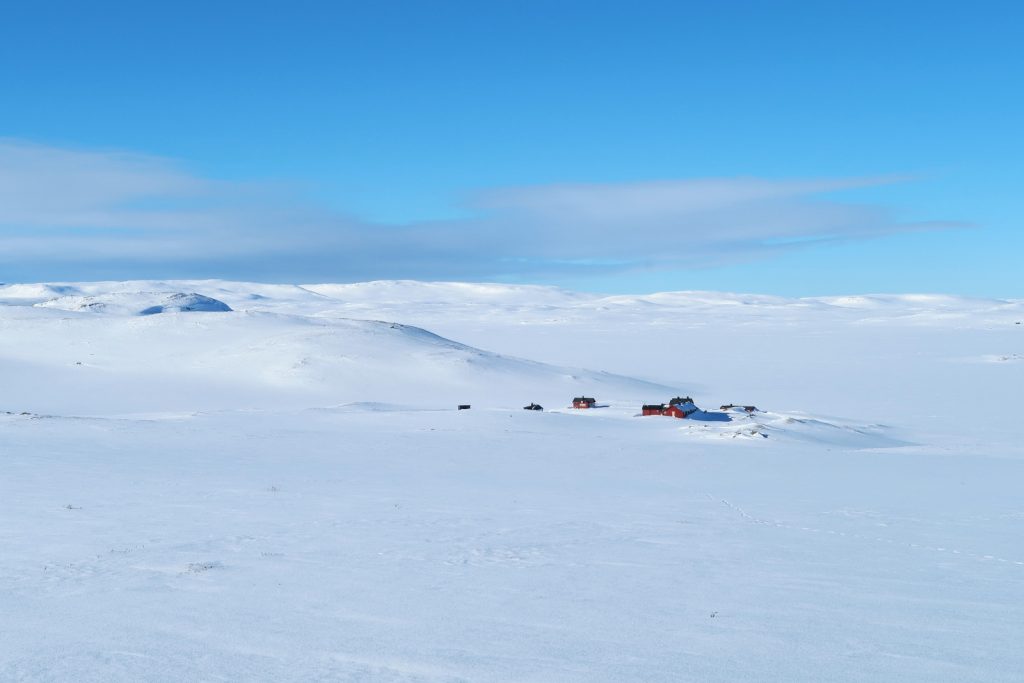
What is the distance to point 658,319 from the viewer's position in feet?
526

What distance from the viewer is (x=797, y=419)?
35.3 metres

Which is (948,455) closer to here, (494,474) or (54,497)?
(494,474)

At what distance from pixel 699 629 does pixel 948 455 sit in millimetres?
22766

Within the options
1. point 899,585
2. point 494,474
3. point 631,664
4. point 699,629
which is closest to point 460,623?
point 631,664

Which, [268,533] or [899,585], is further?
[268,533]

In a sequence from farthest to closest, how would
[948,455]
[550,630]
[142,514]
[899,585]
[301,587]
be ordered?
[948,455] < [142,514] < [899,585] < [301,587] < [550,630]

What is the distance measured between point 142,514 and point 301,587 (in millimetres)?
4866

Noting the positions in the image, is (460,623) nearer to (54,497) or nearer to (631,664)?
(631,664)

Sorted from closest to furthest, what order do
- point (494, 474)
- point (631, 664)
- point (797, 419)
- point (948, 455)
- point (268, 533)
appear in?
point (631, 664) → point (268, 533) → point (494, 474) → point (948, 455) → point (797, 419)

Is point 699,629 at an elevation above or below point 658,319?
below

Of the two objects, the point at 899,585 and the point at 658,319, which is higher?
the point at 658,319

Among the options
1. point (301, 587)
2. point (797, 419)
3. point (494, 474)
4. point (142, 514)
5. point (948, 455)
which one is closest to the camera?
point (301, 587)

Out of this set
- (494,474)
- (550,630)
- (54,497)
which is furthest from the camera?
(494,474)

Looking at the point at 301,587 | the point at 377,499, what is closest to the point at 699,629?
the point at 301,587
